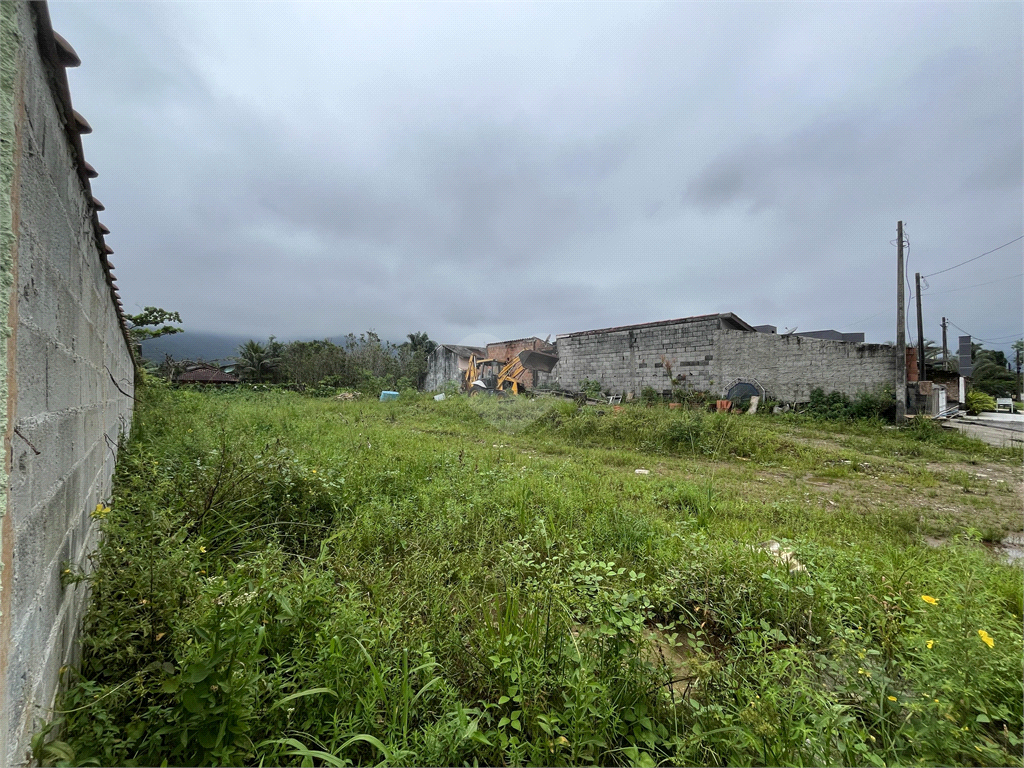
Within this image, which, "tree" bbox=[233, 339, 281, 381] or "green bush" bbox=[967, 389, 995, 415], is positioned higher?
"tree" bbox=[233, 339, 281, 381]

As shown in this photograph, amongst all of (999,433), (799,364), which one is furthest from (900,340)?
(999,433)

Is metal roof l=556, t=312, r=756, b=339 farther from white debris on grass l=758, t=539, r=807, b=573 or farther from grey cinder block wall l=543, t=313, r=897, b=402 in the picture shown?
white debris on grass l=758, t=539, r=807, b=573

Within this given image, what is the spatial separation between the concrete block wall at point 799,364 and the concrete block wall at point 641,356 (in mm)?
426

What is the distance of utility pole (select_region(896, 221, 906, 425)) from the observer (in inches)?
358

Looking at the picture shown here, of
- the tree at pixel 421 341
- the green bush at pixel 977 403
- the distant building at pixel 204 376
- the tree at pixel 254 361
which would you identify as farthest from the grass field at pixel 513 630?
the tree at pixel 421 341

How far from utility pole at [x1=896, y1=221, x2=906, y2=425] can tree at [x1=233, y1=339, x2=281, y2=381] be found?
22.5 m

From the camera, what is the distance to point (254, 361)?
64.6 ft

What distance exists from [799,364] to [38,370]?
41.6 feet

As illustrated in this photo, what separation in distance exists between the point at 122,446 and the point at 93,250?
2.02 m

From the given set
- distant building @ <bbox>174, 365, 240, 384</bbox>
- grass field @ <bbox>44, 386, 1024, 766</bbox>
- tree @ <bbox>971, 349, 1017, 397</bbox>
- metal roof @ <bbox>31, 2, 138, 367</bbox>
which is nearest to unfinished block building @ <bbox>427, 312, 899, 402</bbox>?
grass field @ <bbox>44, 386, 1024, 766</bbox>

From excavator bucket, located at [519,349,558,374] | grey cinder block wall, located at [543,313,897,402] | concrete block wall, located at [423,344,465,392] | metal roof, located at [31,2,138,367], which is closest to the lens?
metal roof, located at [31,2,138,367]

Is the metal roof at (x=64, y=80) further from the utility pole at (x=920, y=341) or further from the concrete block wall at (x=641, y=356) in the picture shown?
the utility pole at (x=920, y=341)

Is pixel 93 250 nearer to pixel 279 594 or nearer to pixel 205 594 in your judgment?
pixel 205 594

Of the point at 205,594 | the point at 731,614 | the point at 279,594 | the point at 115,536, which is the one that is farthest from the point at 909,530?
the point at 115,536
